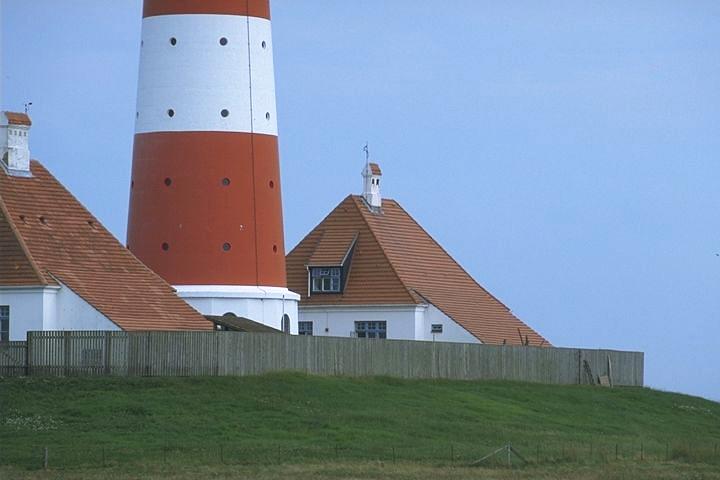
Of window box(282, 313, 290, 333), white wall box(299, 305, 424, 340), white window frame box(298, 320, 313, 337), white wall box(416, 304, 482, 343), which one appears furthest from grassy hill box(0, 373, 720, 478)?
white window frame box(298, 320, 313, 337)

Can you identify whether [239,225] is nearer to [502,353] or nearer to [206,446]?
[502,353]

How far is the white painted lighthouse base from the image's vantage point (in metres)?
57.4

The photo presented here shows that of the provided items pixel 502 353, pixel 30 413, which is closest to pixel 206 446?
pixel 30 413

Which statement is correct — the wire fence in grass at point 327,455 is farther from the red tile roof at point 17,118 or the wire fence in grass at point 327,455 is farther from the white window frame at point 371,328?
the white window frame at point 371,328

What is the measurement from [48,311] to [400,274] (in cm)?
2102

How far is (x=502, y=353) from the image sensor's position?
61406 mm

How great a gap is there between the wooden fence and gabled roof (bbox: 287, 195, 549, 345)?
29.8 feet

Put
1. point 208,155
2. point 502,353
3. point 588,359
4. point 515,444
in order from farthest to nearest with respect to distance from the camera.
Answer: point 588,359
point 502,353
point 208,155
point 515,444

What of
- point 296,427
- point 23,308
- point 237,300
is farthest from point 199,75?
point 296,427

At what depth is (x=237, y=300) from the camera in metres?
57.8

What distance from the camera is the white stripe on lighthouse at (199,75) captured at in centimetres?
5706

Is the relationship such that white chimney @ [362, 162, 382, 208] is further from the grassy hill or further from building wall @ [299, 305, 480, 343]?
the grassy hill

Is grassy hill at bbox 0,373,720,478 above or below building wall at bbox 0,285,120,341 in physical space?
below

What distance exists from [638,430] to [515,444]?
8375 mm
